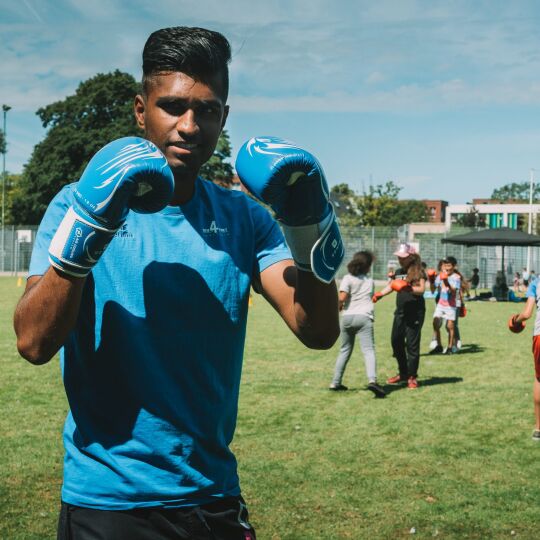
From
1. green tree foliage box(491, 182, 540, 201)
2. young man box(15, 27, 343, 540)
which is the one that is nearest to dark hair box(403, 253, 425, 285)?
young man box(15, 27, 343, 540)

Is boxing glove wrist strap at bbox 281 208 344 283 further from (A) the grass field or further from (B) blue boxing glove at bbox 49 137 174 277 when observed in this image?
(A) the grass field

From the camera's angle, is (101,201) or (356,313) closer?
(101,201)

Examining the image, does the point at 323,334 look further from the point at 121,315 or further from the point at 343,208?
the point at 343,208

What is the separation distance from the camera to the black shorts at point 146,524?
1.96 m

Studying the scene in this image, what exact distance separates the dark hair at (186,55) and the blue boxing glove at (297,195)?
263 mm

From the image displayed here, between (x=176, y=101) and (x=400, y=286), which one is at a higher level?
(x=176, y=101)

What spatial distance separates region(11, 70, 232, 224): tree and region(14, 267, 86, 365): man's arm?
147 ft

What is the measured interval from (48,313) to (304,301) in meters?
0.75

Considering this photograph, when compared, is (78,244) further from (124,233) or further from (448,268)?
(448,268)

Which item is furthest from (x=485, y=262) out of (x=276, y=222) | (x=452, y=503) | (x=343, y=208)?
(x=343, y=208)

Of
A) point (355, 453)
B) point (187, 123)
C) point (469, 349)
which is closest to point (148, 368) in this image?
point (187, 123)

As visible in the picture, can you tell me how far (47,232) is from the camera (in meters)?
2.02

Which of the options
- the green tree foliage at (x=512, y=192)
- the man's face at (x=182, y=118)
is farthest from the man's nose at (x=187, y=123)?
the green tree foliage at (x=512, y=192)

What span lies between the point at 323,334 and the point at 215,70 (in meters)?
0.87
